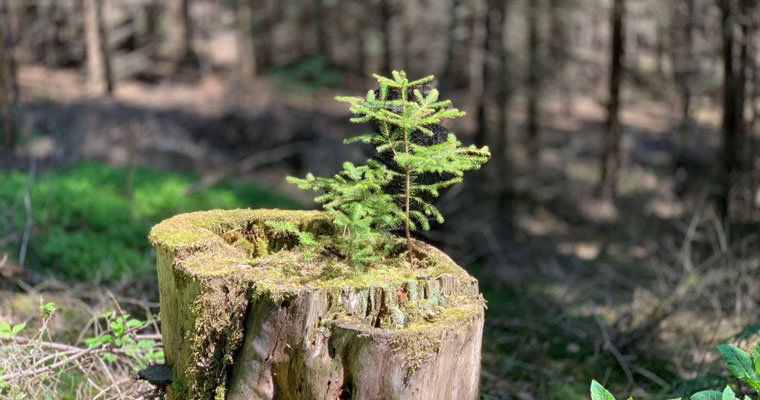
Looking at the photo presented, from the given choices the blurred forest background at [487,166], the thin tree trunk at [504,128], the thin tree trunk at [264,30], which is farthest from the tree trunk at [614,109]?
the thin tree trunk at [264,30]

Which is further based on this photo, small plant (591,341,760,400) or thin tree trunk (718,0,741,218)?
thin tree trunk (718,0,741,218)

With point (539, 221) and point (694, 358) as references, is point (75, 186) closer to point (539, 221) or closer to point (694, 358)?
point (694, 358)

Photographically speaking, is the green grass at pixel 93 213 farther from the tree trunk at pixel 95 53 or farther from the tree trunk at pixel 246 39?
the tree trunk at pixel 246 39

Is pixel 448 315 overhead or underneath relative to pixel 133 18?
underneath

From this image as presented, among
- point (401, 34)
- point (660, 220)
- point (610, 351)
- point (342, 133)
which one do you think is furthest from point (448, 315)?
point (401, 34)

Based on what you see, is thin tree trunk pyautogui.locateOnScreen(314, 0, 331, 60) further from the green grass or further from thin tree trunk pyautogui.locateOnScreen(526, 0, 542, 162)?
the green grass

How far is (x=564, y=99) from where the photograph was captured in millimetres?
25734

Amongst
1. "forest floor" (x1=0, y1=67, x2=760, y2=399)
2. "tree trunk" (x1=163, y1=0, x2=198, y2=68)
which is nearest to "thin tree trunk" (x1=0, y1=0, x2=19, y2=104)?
"forest floor" (x1=0, y1=67, x2=760, y2=399)

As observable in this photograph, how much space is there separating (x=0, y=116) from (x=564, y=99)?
19.8 meters

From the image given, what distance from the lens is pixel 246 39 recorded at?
25.8m

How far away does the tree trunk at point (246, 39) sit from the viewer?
2509 centimetres

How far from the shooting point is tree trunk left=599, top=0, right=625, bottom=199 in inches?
480

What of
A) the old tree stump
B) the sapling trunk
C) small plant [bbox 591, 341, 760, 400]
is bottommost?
small plant [bbox 591, 341, 760, 400]

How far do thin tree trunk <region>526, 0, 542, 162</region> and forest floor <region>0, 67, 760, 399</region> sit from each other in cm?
50
